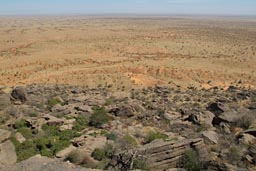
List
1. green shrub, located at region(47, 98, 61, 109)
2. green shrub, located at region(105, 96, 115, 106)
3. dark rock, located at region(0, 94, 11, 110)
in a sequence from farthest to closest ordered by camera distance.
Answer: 1. green shrub, located at region(105, 96, 115, 106)
2. green shrub, located at region(47, 98, 61, 109)
3. dark rock, located at region(0, 94, 11, 110)

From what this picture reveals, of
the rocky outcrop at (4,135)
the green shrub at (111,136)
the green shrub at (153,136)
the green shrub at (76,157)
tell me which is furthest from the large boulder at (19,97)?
the green shrub at (76,157)

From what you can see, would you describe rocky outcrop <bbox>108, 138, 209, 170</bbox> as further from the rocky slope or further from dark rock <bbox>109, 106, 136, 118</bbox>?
dark rock <bbox>109, 106, 136, 118</bbox>

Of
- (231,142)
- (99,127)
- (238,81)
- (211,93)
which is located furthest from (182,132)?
(238,81)

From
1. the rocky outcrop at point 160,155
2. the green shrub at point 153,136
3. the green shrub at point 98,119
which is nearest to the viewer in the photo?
the rocky outcrop at point 160,155

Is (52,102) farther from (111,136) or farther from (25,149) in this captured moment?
(25,149)

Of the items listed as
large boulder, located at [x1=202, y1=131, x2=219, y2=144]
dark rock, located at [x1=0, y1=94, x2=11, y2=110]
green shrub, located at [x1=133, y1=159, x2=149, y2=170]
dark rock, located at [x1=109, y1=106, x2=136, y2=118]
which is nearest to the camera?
green shrub, located at [x1=133, y1=159, x2=149, y2=170]

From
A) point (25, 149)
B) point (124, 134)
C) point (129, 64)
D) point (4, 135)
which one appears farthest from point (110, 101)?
point (129, 64)

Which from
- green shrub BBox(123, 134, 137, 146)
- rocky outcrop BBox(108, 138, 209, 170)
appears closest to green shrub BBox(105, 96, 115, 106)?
green shrub BBox(123, 134, 137, 146)

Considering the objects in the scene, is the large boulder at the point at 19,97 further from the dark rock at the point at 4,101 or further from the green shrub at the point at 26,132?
the green shrub at the point at 26,132
